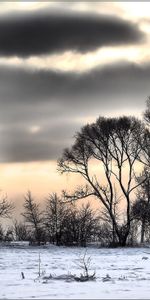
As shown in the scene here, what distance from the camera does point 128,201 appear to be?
44.4m

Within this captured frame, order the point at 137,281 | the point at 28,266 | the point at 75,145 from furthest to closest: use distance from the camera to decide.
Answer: the point at 75,145 → the point at 28,266 → the point at 137,281

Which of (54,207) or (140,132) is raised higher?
(140,132)

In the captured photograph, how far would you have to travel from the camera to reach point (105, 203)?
148 feet

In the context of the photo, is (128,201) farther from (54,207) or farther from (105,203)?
(54,207)

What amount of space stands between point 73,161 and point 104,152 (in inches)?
109

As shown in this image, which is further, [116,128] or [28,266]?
[116,128]

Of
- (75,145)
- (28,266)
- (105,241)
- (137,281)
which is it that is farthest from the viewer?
(75,145)

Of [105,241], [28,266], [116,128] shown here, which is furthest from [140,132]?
[28,266]

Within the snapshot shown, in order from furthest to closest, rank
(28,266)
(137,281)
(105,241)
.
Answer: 1. (105,241)
2. (28,266)
3. (137,281)

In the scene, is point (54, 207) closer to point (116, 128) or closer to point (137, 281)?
point (116, 128)

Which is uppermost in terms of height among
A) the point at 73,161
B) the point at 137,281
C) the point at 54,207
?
the point at 73,161

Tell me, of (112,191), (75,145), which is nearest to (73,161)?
(75,145)

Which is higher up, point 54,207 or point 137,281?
point 54,207

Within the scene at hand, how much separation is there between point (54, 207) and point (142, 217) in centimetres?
743
